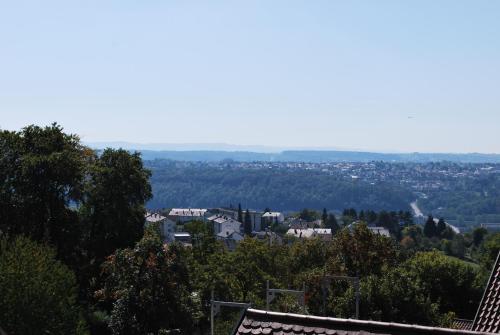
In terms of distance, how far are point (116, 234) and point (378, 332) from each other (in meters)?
33.4

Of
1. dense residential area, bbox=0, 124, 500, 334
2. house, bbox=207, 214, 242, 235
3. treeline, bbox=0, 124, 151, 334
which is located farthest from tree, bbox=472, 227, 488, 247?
treeline, bbox=0, 124, 151, 334

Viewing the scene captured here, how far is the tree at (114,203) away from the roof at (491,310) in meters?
30.8

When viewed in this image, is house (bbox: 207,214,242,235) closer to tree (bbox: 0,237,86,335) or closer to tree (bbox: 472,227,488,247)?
tree (bbox: 472,227,488,247)

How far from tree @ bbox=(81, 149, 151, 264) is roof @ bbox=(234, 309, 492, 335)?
3217 cm

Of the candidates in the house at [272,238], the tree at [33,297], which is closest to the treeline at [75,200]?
the tree at [33,297]

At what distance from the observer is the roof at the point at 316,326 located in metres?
5.32

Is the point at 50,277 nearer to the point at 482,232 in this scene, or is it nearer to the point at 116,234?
the point at 116,234

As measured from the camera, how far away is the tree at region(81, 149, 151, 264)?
37.9m

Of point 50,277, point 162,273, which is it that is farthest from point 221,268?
point 50,277

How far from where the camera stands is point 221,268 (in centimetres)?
3759

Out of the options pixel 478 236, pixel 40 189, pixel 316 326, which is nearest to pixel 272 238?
pixel 40 189

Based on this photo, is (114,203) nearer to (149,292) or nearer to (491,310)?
(149,292)

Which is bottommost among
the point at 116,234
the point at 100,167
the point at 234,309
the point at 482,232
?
the point at 482,232

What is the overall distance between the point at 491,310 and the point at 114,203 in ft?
105
